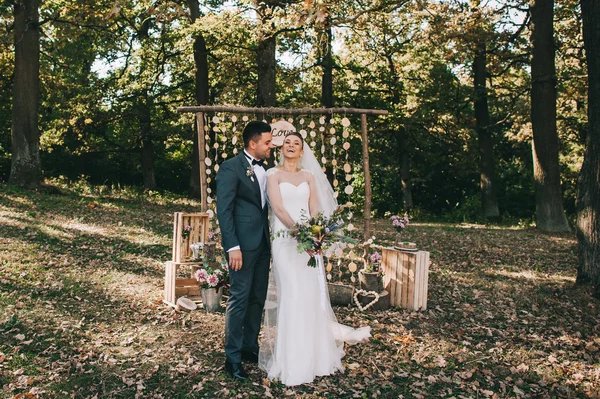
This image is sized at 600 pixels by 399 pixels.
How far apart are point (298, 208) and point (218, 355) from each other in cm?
175

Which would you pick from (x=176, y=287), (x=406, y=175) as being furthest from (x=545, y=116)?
(x=176, y=287)

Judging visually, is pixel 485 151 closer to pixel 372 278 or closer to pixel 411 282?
pixel 411 282

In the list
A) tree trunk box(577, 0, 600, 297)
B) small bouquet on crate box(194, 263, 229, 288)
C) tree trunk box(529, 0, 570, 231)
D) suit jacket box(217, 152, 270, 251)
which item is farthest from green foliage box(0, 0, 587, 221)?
suit jacket box(217, 152, 270, 251)

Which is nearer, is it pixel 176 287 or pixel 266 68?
pixel 176 287

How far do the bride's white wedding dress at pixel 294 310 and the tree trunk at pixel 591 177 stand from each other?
4318 mm

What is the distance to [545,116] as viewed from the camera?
45.4 feet

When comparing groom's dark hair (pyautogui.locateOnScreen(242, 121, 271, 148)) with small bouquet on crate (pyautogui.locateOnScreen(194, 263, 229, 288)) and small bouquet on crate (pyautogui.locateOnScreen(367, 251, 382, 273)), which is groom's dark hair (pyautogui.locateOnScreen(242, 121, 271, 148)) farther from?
small bouquet on crate (pyautogui.locateOnScreen(367, 251, 382, 273))

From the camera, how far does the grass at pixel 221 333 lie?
4.50 meters

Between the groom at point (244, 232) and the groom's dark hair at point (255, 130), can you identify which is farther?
the groom's dark hair at point (255, 130)

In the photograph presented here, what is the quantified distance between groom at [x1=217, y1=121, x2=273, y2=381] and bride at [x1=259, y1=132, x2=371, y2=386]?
0.13m

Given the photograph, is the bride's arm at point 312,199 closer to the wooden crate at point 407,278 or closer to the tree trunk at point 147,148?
the wooden crate at point 407,278

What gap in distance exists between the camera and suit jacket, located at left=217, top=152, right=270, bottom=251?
4.44m

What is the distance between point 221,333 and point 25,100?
12489 millimetres

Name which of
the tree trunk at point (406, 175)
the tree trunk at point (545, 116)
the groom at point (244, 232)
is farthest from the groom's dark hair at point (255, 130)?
the tree trunk at point (406, 175)
